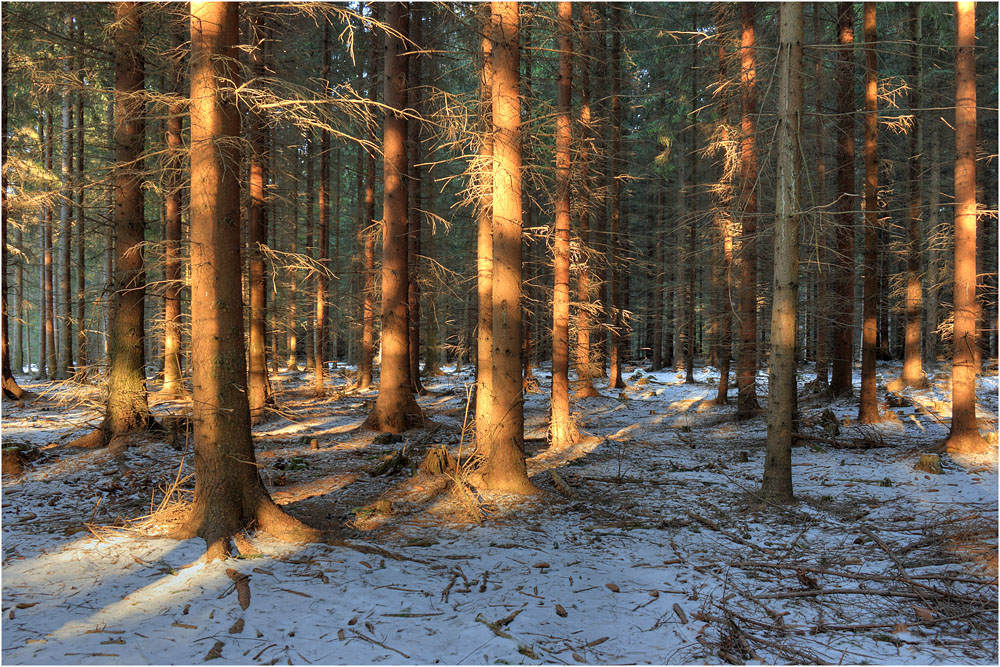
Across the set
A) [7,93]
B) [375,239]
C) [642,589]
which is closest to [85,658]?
[642,589]

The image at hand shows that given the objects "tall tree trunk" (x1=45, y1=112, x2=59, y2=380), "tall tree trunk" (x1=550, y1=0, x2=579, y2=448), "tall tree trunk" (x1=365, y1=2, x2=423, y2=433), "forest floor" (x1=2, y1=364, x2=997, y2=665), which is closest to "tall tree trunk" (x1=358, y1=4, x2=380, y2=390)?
"tall tree trunk" (x1=365, y1=2, x2=423, y2=433)

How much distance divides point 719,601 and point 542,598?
4.88ft

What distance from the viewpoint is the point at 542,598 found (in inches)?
182

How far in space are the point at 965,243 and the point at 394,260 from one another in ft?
35.3

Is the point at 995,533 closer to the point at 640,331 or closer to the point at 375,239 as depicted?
the point at 375,239

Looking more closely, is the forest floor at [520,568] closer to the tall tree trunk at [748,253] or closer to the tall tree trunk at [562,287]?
the tall tree trunk at [562,287]

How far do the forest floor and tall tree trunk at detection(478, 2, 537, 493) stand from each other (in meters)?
0.62

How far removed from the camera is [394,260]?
1180cm

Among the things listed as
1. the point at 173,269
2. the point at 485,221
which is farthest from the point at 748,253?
the point at 173,269

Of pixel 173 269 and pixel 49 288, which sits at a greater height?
pixel 49 288

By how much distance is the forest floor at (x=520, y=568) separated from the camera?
382 centimetres

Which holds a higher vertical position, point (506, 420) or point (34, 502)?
point (506, 420)

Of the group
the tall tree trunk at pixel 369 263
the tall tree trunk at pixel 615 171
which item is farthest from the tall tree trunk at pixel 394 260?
the tall tree trunk at pixel 615 171

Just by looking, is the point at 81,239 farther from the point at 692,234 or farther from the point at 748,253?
the point at 692,234
